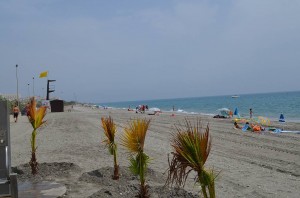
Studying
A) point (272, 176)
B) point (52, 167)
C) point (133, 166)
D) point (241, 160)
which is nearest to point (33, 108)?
point (52, 167)

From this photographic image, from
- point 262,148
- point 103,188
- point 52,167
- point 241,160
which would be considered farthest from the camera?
point 262,148

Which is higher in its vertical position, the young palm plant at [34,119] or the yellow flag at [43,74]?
the yellow flag at [43,74]

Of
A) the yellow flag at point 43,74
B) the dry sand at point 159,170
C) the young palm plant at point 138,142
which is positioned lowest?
the dry sand at point 159,170

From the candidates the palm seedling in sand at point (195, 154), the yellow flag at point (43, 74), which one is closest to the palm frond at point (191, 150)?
the palm seedling in sand at point (195, 154)

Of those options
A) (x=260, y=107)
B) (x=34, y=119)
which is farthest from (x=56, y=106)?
(x=34, y=119)

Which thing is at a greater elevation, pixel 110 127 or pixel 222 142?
pixel 110 127

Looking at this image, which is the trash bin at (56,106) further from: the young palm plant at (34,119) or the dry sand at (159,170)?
the young palm plant at (34,119)

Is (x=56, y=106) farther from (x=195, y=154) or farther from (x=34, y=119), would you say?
(x=195, y=154)

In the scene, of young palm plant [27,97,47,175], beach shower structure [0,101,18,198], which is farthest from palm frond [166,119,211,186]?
young palm plant [27,97,47,175]

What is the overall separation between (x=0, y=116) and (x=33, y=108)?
2336mm

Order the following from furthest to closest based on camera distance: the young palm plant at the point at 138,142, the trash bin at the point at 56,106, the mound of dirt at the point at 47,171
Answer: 1. the trash bin at the point at 56,106
2. the mound of dirt at the point at 47,171
3. the young palm plant at the point at 138,142

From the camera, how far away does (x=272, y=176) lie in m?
7.84

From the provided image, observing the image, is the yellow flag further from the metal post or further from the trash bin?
the metal post

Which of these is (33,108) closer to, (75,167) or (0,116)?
(75,167)
